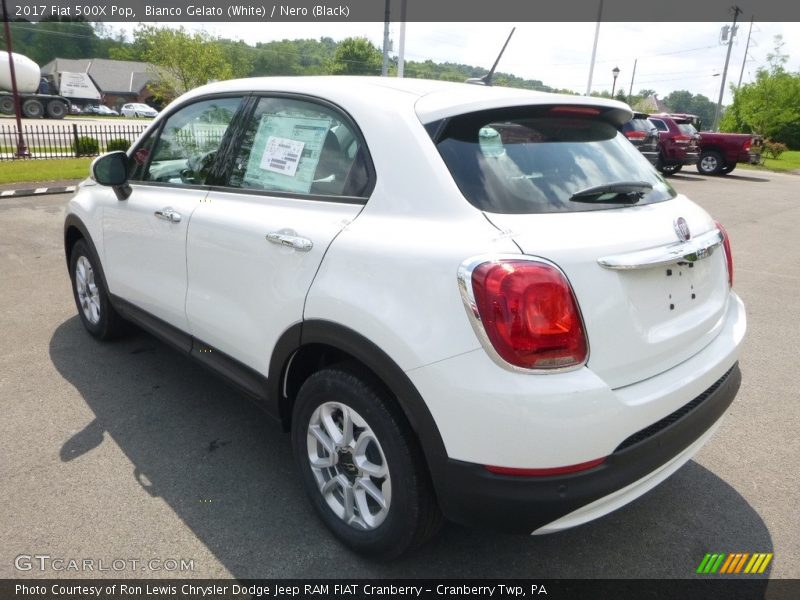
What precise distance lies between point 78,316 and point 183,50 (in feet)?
114

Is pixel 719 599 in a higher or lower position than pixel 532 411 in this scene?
lower

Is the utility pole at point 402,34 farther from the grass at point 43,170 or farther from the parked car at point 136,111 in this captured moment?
the parked car at point 136,111

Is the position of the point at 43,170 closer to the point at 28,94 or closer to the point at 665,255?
the point at 665,255

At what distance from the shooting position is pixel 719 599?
2.21m

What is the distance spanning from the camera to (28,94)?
35750 mm

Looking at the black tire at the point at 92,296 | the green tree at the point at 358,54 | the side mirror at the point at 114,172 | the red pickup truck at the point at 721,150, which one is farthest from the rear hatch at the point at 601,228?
the green tree at the point at 358,54

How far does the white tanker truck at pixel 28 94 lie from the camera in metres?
34.0

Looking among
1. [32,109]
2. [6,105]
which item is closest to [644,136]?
[32,109]

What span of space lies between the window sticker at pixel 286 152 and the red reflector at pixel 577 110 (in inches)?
36.8

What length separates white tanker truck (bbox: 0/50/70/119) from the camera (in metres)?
34.0

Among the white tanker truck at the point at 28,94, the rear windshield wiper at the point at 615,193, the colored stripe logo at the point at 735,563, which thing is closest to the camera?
the rear windshield wiper at the point at 615,193

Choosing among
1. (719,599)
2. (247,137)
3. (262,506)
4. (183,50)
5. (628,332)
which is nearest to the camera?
(628,332)

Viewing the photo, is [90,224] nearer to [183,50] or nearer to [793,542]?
[793,542]

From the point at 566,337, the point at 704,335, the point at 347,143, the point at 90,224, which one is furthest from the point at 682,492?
the point at 90,224
